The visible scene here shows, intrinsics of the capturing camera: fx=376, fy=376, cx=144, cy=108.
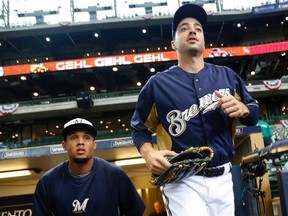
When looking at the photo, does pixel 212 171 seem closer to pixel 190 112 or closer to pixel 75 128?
pixel 190 112

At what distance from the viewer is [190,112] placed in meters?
1.92

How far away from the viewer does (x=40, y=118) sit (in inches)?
1273

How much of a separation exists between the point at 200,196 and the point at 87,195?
4.21ft

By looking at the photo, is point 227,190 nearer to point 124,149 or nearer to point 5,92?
point 124,149

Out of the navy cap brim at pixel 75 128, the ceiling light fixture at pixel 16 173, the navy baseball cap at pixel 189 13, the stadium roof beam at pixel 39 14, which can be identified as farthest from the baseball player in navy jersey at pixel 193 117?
the stadium roof beam at pixel 39 14

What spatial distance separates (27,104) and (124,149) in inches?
675

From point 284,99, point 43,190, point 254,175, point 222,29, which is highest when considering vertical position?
point 222,29

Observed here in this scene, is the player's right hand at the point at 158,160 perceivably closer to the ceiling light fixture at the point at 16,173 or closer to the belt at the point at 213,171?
the belt at the point at 213,171

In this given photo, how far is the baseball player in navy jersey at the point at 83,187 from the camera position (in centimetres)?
284

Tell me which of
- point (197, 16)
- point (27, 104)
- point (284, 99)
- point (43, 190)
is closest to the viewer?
point (197, 16)

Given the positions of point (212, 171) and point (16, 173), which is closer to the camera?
point (212, 171)

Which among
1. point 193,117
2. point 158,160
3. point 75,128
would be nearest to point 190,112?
point 193,117

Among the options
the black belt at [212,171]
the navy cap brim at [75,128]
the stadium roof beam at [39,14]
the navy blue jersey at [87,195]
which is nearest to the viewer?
the black belt at [212,171]

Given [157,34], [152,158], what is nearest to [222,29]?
[157,34]
